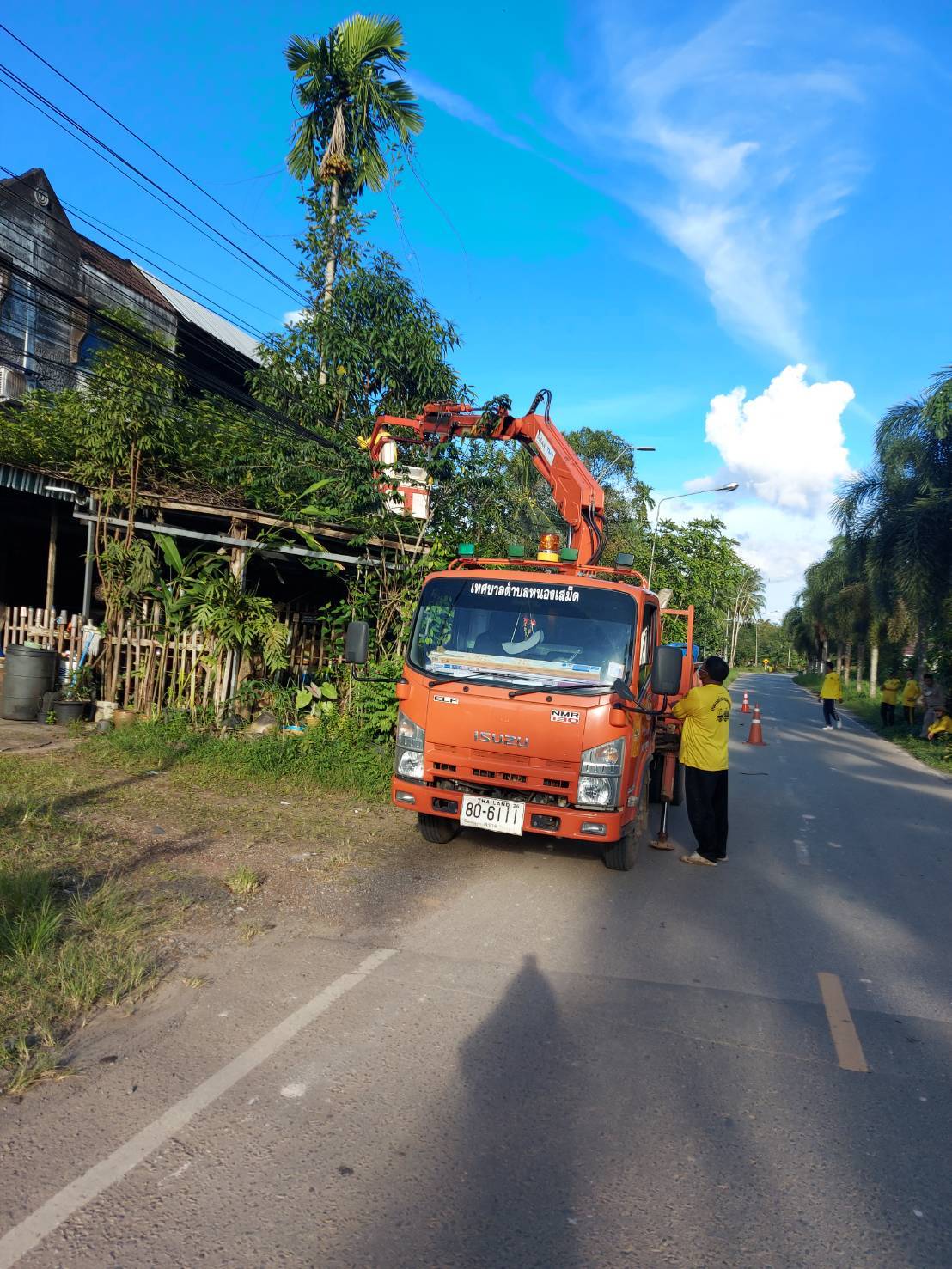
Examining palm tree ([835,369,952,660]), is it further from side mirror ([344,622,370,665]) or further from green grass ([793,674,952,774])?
side mirror ([344,622,370,665])

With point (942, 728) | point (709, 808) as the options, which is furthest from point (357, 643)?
point (942, 728)

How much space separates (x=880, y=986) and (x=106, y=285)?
23.6m

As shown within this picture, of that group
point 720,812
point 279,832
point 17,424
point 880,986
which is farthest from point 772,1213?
point 17,424

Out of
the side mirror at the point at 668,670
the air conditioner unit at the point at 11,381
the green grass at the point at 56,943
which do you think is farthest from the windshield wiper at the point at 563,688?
the air conditioner unit at the point at 11,381

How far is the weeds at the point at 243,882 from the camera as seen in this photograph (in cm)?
589

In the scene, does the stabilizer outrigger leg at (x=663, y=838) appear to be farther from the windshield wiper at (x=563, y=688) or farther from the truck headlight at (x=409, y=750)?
the truck headlight at (x=409, y=750)

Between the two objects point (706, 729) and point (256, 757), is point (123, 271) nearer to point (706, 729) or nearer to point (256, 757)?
Result: point (256, 757)

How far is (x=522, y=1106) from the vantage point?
3449 mm

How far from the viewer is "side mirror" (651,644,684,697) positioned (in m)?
6.71

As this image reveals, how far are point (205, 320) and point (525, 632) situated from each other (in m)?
24.1

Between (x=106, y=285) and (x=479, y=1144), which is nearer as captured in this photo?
(x=479, y=1144)

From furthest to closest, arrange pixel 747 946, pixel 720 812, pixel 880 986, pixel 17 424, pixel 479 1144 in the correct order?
1. pixel 17 424
2. pixel 720 812
3. pixel 747 946
4. pixel 880 986
5. pixel 479 1144

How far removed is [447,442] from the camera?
420 inches

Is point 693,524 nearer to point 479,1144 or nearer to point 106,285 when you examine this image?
point 106,285
